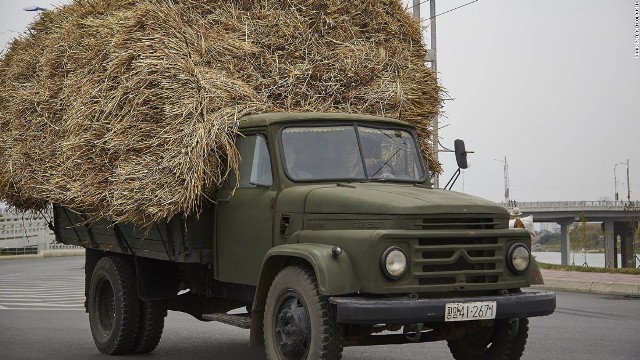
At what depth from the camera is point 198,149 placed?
8.66 m

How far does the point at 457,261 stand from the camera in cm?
751

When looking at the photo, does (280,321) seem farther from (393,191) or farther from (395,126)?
(395,126)

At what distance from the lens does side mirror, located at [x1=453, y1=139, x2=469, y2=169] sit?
930 cm

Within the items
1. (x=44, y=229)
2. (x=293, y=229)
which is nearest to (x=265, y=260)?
(x=293, y=229)

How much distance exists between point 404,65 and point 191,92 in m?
2.63

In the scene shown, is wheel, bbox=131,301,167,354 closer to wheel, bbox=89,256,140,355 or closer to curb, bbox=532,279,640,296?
wheel, bbox=89,256,140,355

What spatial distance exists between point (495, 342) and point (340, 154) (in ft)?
6.72

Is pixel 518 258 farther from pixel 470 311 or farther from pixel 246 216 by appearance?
pixel 246 216

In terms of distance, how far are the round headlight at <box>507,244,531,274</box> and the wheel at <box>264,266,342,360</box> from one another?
1478 millimetres

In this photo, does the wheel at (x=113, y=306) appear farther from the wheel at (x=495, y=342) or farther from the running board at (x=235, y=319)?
the wheel at (x=495, y=342)

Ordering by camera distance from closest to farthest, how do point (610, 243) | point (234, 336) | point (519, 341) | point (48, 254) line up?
point (519, 341)
point (234, 336)
point (48, 254)
point (610, 243)

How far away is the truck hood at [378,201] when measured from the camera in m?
7.45

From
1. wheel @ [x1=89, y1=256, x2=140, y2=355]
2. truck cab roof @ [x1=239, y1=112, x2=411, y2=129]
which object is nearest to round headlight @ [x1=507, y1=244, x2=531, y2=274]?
truck cab roof @ [x1=239, y1=112, x2=411, y2=129]

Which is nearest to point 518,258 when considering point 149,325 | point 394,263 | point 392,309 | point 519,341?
point 519,341
